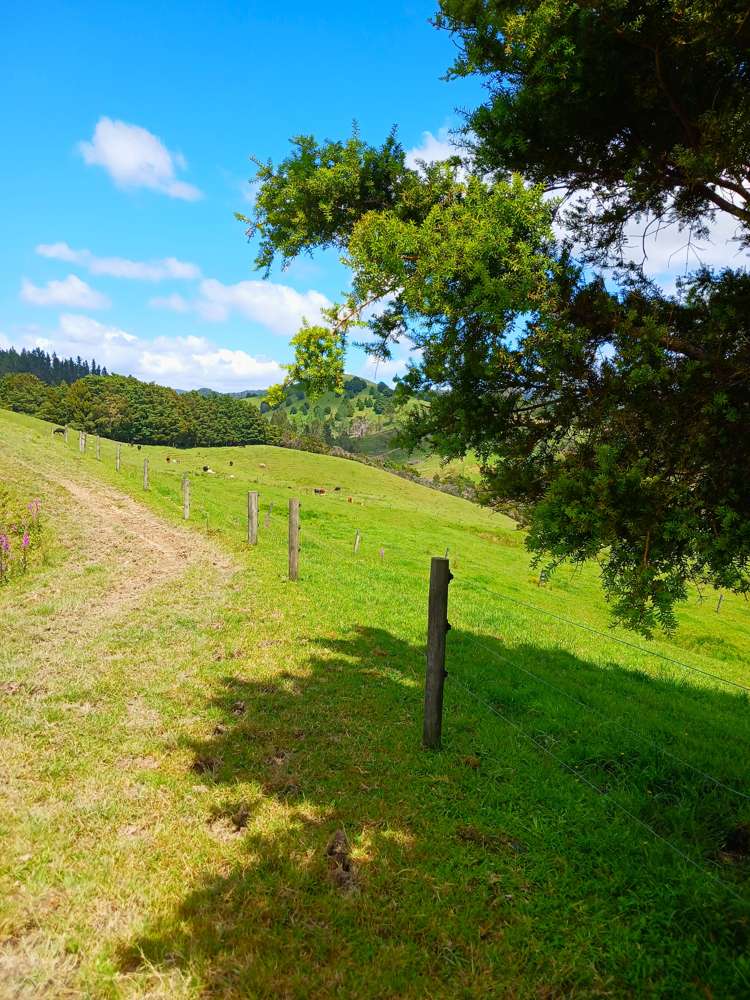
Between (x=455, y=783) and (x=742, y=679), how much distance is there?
652 inches

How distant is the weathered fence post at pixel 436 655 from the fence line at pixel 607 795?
4.88ft

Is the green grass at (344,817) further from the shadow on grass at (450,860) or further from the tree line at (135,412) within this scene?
the tree line at (135,412)

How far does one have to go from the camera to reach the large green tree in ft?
16.4

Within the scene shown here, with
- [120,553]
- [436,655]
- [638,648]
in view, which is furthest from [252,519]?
[638,648]

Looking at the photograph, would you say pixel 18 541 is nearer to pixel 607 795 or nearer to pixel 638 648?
pixel 607 795

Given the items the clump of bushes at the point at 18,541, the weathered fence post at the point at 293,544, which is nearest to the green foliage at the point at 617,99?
the weathered fence post at the point at 293,544

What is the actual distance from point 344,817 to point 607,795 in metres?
3.29

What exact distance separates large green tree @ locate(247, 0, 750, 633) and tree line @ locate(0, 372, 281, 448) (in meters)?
117

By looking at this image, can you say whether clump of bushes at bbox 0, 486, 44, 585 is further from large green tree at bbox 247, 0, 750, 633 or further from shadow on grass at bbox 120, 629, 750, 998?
large green tree at bbox 247, 0, 750, 633

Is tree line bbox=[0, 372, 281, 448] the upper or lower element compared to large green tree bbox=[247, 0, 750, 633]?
upper

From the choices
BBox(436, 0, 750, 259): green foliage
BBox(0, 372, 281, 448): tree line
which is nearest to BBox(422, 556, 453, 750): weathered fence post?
BBox(436, 0, 750, 259): green foliage

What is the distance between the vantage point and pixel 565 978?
4062mm

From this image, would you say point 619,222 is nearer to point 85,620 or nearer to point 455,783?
point 455,783

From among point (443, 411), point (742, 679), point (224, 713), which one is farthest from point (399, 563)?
point (443, 411)
